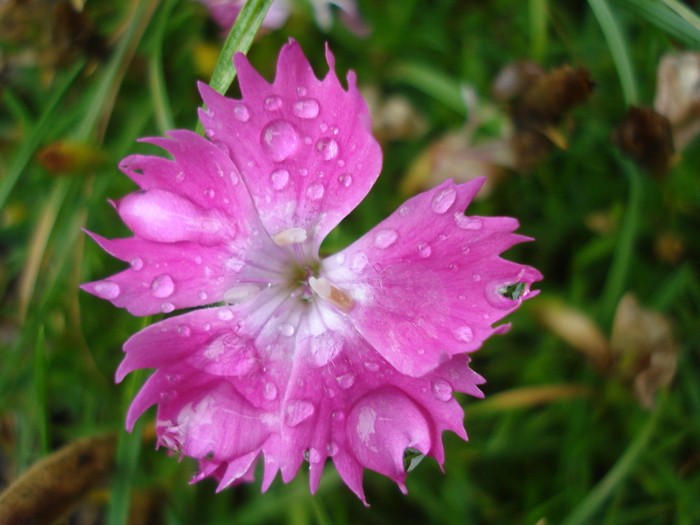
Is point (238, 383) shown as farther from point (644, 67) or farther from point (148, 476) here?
point (644, 67)

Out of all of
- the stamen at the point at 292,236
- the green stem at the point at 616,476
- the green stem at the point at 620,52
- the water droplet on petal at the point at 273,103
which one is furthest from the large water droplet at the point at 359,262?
the green stem at the point at 616,476

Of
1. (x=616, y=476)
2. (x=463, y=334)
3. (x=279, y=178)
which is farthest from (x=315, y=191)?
(x=616, y=476)

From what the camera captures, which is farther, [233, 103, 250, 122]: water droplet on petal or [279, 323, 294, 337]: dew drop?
[279, 323, 294, 337]: dew drop

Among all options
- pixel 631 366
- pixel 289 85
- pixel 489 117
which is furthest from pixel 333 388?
pixel 489 117

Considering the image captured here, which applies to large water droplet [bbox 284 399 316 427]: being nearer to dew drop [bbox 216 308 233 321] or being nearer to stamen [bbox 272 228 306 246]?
dew drop [bbox 216 308 233 321]

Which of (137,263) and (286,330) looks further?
(286,330)

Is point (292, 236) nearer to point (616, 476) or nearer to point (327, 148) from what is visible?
point (327, 148)

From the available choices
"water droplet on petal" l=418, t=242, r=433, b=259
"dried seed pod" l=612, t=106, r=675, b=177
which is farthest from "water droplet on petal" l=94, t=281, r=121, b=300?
"dried seed pod" l=612, t=106, r=675, b=177
